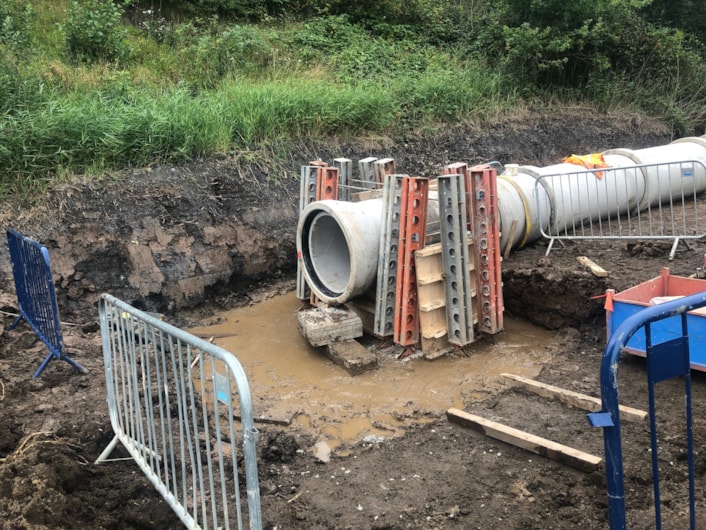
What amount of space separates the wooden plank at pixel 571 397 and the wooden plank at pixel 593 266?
1819 mm

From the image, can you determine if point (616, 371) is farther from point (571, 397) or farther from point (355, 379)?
point (355, 379)

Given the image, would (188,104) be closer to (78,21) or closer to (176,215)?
(176,215)

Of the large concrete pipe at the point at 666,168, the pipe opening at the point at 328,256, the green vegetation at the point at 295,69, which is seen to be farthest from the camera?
the large concrete pipe at the point at 666,168

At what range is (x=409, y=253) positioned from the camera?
6031mm

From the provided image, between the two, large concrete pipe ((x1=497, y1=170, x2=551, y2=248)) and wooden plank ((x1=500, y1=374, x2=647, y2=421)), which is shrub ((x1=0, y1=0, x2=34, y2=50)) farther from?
wooden plank ((x1=500, y1=374, x2=647, y2=421))

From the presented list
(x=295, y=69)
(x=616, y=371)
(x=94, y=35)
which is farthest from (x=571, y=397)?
(x=94, y=35)

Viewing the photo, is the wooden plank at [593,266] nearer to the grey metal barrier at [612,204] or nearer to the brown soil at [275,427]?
the brown soil at [275,427]

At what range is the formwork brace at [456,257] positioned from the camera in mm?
5973

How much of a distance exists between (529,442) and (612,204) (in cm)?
571

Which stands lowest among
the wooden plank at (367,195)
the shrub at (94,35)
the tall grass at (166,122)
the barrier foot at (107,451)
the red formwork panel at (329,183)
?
the barrier foot at (107,451)

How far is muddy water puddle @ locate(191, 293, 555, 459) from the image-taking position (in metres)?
4.86

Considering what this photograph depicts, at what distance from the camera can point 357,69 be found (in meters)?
11.8

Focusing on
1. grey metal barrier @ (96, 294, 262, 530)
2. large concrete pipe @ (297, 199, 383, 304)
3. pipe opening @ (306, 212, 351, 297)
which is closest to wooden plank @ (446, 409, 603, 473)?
grey metal barrier @ (96, 294, 262, 530)

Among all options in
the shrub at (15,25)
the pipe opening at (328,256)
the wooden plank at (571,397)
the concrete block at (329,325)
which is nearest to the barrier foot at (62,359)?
the concrete block at (329,325)
